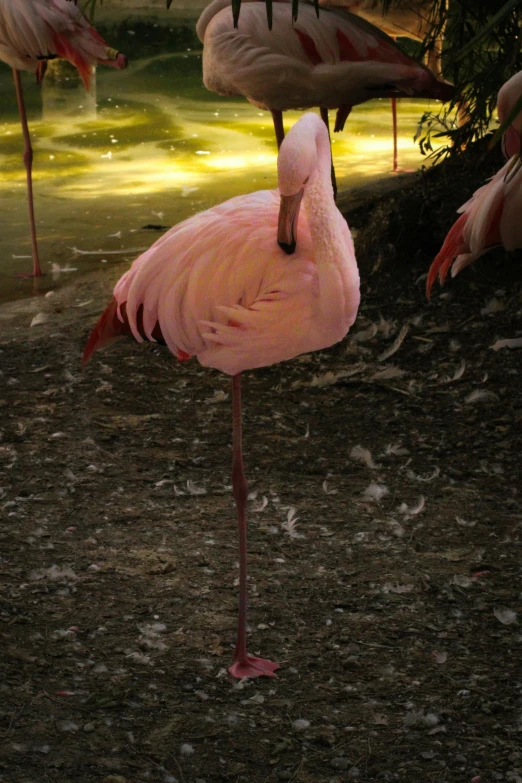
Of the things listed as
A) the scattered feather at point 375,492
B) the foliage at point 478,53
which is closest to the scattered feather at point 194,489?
the scattered feather at point 375,492

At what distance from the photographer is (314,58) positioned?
4.53 metres

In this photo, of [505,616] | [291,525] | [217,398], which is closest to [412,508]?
[291,525]

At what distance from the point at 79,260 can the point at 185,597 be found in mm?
2884

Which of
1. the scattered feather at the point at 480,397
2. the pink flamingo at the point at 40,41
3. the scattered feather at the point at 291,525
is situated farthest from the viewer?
the pink flamingo at the point at 40,41

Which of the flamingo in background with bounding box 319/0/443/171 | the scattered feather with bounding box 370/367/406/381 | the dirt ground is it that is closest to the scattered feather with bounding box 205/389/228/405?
the dirt ground

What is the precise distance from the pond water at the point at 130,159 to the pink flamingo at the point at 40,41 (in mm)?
507

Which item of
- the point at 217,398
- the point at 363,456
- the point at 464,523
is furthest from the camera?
the point at 217,398

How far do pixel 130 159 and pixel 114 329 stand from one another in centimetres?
454

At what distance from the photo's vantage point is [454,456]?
11.3ft

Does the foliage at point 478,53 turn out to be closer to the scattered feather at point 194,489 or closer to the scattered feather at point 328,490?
the scattered feather at point 328,490

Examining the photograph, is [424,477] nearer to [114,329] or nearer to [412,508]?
[412,508]

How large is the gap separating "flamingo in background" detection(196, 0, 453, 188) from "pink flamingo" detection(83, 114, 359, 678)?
201 cm

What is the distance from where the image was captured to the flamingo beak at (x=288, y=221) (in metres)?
2.39

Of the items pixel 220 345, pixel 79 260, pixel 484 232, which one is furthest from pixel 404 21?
pixel 220 345
